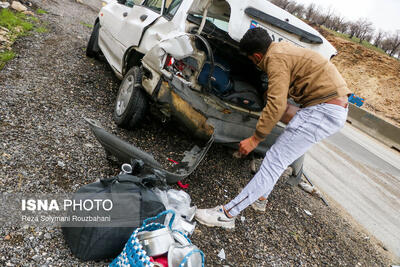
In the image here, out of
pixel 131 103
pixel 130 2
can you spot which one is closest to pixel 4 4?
pixel 130 2

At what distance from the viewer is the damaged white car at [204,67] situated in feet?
9.14

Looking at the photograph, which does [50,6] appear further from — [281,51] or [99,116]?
[281,51]

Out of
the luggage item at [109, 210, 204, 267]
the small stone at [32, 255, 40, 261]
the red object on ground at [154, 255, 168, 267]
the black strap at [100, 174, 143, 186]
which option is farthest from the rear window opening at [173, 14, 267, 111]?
the small stone at [32, 255, 40, 261]

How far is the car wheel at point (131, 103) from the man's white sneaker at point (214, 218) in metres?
1.33

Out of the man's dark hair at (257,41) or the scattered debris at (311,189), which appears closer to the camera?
the man's dark hair at (257,41)

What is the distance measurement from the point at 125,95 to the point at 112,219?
77.5 inches

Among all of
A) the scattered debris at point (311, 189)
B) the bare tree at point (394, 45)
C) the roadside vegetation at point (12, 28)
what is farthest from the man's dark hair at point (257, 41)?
the bare tree at point (394, 45)

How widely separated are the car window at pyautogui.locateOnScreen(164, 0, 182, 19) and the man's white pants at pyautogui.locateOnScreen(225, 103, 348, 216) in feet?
6.08

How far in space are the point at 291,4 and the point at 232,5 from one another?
140ft

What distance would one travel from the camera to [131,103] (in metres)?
3.11

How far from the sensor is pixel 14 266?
1.60 m

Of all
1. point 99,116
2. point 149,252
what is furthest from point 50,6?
point 149,252

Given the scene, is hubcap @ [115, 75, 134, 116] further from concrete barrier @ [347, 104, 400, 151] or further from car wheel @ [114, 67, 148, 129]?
concrete barrier @ [347, 104, 400, 151]

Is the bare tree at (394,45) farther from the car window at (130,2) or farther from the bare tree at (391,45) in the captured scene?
the car window at (130,2)
